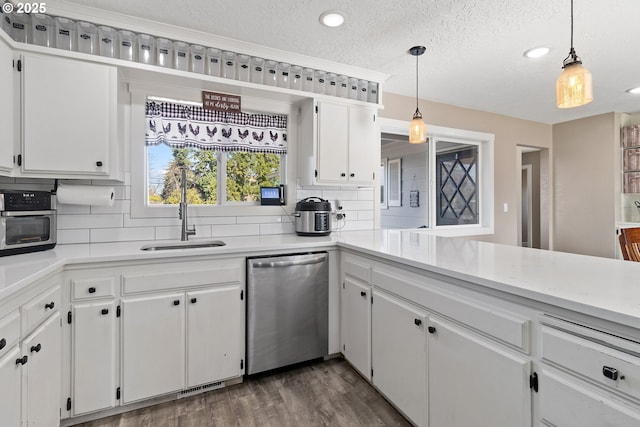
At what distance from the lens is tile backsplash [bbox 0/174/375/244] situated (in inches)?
81.0

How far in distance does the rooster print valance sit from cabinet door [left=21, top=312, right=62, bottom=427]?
1415mm

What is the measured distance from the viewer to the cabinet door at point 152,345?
1736 millimetres

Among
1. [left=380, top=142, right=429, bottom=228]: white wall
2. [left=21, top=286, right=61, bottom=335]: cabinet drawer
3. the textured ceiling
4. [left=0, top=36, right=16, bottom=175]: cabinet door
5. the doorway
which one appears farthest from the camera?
the doorway

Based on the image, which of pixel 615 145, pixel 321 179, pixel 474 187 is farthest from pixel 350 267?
pixel 615 145

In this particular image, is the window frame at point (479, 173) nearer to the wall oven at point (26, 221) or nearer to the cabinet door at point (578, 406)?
the cabinet door at point (578, 406)

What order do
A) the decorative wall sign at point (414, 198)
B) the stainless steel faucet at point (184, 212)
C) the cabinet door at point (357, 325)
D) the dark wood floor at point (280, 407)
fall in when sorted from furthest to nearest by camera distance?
the decorative wall sign at point (414, 198) → the stainless steel faucet at point (184, 212) → the cabinet door at point (357, 325) → the dark wood floor at point (280, 407)

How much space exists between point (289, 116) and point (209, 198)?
1020 mm

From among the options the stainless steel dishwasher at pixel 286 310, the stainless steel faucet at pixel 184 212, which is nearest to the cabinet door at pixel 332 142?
the stainless steel dishwasher at pixel 286 310

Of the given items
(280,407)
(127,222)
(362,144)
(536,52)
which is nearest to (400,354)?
(280,407)

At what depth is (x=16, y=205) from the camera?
1632 mm

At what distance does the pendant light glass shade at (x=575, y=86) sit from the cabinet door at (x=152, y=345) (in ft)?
7.65

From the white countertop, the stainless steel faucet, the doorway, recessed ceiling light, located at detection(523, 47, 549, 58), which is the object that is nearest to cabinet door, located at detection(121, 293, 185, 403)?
the white countertop

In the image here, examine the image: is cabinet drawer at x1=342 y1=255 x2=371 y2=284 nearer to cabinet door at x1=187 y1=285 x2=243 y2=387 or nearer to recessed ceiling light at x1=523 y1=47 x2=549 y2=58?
cabinet door at x1=187 y1=285 x2=243 y2=387

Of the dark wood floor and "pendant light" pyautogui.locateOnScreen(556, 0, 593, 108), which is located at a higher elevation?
"pendant light" pyautogui.locateOnScreen(556, 0, 593, 108)
